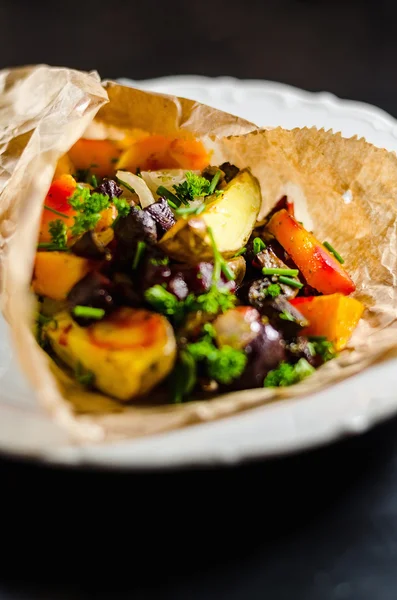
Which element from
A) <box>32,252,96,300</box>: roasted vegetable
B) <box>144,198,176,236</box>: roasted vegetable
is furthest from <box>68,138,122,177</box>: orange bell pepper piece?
<box>32,252,96,300</box>: roasted vegetable

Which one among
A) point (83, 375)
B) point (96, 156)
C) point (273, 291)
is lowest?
point (83, 375)

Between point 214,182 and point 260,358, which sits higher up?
point 214,182

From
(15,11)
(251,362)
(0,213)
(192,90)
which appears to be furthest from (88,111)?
(15,11)

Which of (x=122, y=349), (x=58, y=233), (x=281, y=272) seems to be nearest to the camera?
(x=122, y=349)

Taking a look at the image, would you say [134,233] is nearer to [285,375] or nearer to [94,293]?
[94,293]

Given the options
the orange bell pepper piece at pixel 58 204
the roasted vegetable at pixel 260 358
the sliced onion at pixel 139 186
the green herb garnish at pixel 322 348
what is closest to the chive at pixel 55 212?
the orange bell pepper piece at pixel 58 204

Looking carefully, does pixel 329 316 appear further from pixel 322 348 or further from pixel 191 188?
pixel 191 188

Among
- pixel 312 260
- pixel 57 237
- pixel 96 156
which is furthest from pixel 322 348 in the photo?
pixel 96 156

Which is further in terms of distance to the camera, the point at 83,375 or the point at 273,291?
the point at 273,291

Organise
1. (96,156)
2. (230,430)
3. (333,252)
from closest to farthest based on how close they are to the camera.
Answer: (230,430) < (333,252) < (96,156)
